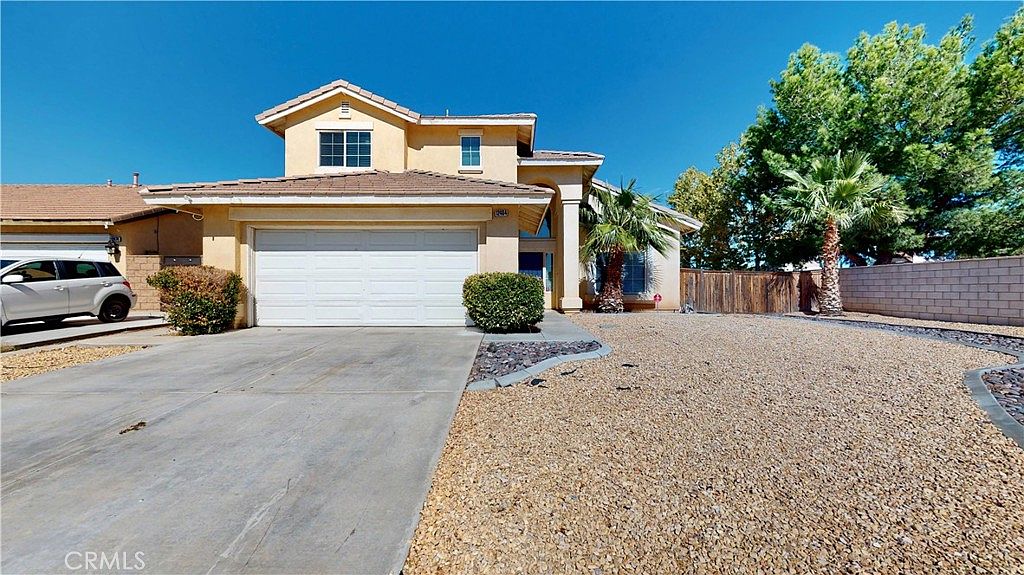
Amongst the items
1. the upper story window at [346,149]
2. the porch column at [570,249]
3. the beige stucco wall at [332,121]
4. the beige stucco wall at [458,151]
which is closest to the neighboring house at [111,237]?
the beige stucco wall at [332,121]

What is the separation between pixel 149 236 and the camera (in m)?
13.7

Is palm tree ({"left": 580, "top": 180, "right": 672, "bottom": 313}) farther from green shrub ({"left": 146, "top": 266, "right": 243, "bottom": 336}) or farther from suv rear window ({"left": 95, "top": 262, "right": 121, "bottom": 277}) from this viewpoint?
suv rear window ({"left": 95, "top": 262, "right": 121, "bottom": 277})

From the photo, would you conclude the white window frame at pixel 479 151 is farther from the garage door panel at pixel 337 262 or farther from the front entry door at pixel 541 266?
the garage door panel at pixel 337 262

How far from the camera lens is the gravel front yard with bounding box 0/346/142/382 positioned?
5027mm

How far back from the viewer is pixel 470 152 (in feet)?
42.7

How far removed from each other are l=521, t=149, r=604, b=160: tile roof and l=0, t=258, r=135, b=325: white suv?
12058mm

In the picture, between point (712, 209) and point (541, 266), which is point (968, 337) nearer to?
point (541, 266)

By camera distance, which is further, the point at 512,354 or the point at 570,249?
the point at 570,249

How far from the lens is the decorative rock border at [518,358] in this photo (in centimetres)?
450

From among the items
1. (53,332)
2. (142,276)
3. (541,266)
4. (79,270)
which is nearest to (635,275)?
(541,266)

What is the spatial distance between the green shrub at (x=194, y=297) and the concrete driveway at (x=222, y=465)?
2619mm

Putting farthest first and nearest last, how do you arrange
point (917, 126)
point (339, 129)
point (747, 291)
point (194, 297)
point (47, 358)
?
point (747, 291)
point (917, 126)
point (339, 129)
point (194, 297)
point (47, 358)

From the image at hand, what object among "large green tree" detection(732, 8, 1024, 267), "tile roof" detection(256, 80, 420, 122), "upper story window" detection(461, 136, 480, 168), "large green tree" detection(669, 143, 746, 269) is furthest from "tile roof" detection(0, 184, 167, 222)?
"large green tree" detection(732, 8, 1024, 267)

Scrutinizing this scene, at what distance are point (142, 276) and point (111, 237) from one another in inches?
65.3
